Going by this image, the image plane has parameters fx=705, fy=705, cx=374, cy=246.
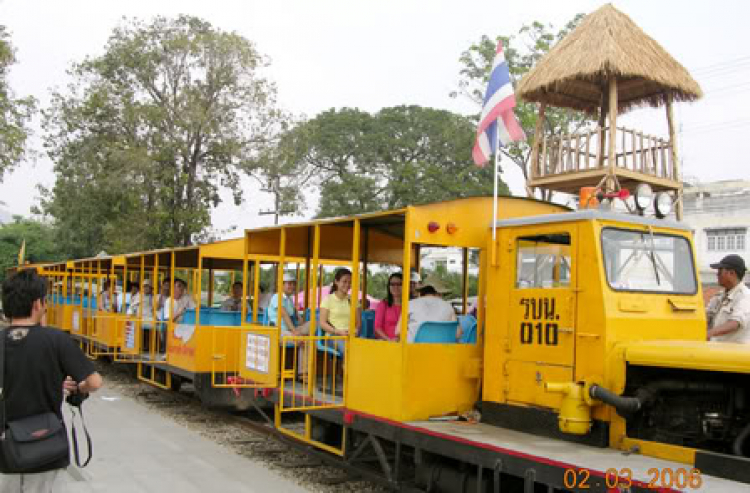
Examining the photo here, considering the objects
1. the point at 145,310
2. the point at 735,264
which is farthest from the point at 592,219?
the point at 145,310

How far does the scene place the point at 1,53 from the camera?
17328 mm

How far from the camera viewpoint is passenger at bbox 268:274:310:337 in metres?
8.30

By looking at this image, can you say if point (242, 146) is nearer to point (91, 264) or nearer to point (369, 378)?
point (91, 264)

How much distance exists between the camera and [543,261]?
5312mm

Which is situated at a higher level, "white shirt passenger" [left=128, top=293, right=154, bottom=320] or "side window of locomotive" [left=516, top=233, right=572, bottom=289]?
"side window of locomotive" [left=516, top=233, right=572, bottom=289]

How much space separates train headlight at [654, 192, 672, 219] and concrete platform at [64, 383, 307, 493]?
4.16m

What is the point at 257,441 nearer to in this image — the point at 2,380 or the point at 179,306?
the point at 179,306

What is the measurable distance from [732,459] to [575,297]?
1.47 metres

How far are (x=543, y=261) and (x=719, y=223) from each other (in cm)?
2849

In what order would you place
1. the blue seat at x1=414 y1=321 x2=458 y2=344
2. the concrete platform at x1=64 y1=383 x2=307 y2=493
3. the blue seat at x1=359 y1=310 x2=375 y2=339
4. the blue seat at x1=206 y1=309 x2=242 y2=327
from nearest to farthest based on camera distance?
the blue seat at x1=414 y1=321 x2=458 y2=344 → the concrete platform at x1=64 y1=383 x2=307 y2=493 → the blue seat at x1=359 y1=310 x2=375 y2=339 → the blue seat at x1=206 y1=309 x2=242 y2=327

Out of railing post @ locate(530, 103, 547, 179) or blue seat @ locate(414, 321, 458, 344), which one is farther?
railing post @ locate(530, 103, 547, 179)

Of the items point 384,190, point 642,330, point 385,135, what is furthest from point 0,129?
point 385,135
